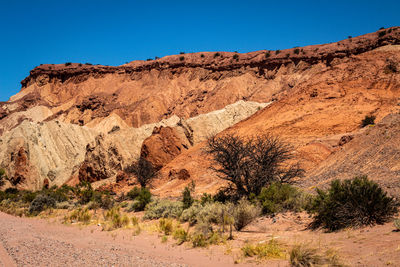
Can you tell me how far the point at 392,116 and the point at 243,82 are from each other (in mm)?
37235

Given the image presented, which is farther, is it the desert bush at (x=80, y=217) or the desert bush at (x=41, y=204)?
the desert bush at (x=41, y=204)

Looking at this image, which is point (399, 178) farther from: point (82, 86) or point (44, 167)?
point (82, 86)

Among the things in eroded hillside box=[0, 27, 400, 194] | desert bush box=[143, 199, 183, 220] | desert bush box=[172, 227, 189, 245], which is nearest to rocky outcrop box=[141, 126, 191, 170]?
eroded hillside box=[0, 27, 400, 194]

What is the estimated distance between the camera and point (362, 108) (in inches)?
1198

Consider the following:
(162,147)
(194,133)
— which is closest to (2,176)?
(162,147)

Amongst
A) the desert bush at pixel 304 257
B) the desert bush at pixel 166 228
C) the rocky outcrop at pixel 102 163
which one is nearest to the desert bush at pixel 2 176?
the rocky outcrop at pixel 102 163

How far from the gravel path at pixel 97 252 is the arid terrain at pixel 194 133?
0.16ft

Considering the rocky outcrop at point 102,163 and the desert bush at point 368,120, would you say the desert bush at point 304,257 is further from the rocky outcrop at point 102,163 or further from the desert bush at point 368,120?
the rocky outcrop at point 102,163

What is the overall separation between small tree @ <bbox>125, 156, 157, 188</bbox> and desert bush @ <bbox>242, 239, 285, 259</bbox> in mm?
19646

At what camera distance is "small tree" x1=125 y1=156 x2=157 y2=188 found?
26.6m

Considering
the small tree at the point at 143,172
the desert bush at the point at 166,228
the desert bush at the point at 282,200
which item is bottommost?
the desert bush at the point at 166,228

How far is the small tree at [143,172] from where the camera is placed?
2664 centimetres

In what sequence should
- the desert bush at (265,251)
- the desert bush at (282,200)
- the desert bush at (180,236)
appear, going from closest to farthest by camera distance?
the desert bush at (265,251)
the desert bush at (180,236)
the desert bush at (282,200)

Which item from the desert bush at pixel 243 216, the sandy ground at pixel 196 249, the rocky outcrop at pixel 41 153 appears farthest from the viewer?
the rocky outcrop at pixel 41 153
